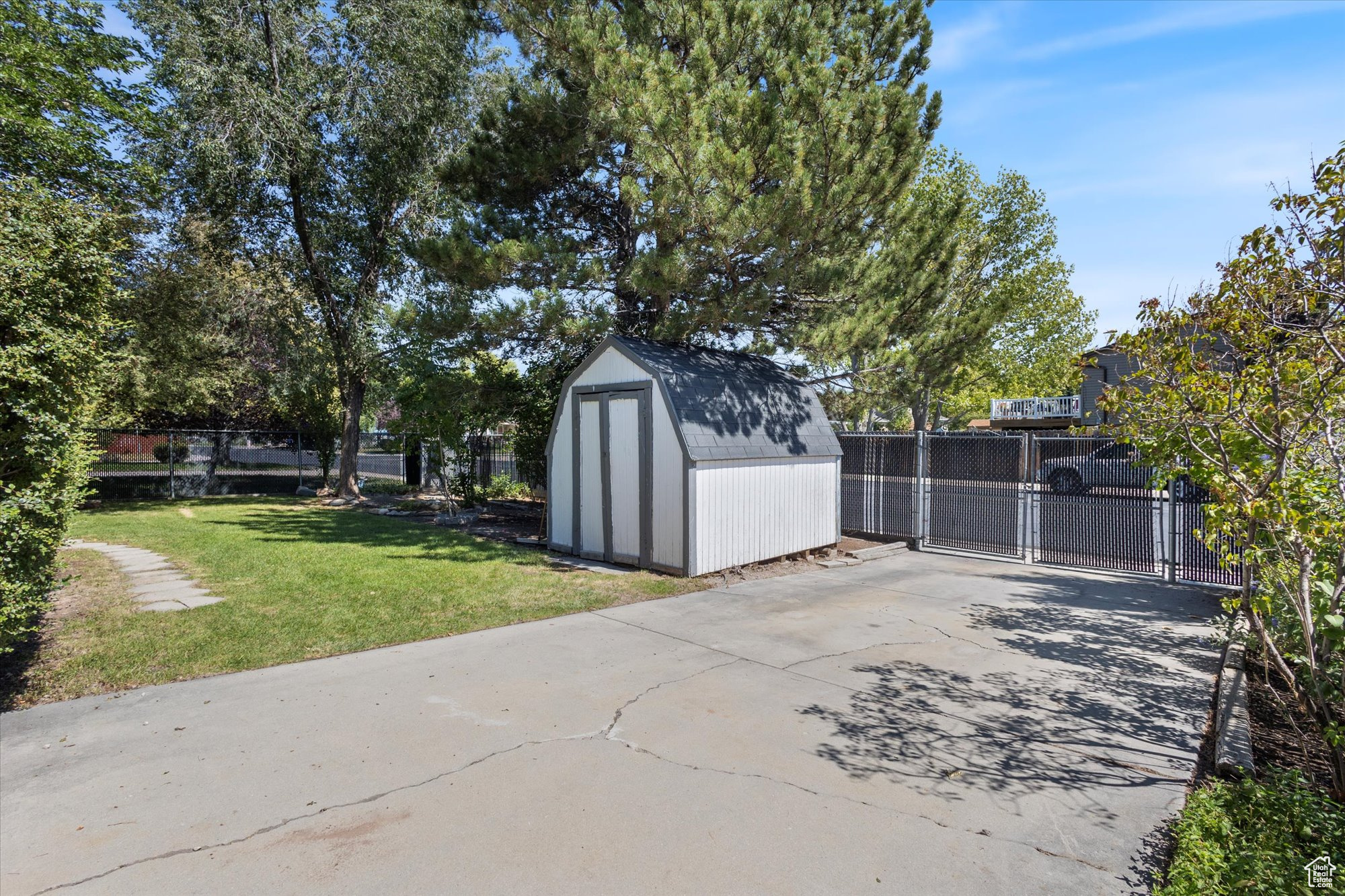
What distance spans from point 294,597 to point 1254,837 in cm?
795

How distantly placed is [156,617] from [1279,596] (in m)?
9.12

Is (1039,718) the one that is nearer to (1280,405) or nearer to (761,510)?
(1280,405)

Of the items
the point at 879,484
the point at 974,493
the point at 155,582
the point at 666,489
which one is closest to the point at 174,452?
the point at 155,582

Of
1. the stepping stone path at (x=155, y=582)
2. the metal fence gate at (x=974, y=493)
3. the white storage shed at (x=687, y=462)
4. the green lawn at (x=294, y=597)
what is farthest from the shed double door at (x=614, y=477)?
the metal fence gate at (x=974, y=493)

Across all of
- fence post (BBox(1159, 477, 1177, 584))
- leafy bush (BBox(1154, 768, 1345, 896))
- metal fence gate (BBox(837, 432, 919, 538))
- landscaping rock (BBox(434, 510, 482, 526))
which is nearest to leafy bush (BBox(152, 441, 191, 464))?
landscaping rock (BBox(434, 510, 482, 526))

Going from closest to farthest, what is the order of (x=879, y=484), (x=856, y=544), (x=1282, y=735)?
(x=1282, y=735), (x=856, y=544), (x=879, y=484)

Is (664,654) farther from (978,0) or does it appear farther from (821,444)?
(978,0)

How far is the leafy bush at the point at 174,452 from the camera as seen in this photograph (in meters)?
17.5

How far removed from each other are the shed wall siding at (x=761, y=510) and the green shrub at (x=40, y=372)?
5.88 metres

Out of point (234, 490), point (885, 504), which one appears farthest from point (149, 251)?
point (885, 504)

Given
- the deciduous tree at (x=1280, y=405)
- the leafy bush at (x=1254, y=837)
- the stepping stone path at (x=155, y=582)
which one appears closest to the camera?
the leafy bush at (x=1254, y=837)

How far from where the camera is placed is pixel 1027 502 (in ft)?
32.8

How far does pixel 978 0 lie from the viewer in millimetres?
5988

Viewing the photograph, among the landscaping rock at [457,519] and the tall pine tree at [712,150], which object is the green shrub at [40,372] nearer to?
the tall pine tree at [712,150]
